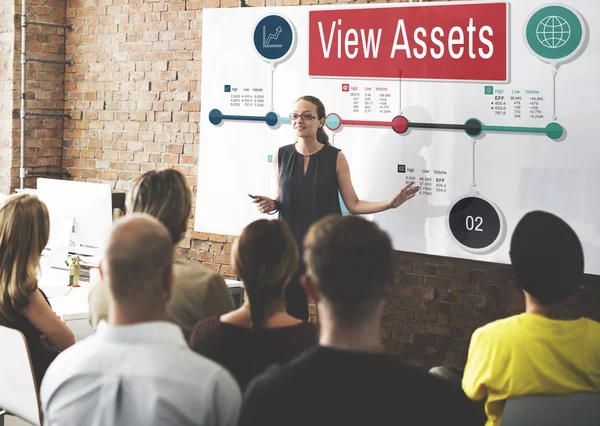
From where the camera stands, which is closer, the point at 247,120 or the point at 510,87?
the point at 510,87

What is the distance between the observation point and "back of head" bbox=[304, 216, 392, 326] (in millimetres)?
1482

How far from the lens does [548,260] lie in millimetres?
2055

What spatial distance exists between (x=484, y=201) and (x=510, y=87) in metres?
0.59

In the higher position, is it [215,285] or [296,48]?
[296,48]

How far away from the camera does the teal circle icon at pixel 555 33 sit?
3715 millimetres

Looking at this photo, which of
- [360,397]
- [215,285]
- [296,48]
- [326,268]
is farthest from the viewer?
[296,48]

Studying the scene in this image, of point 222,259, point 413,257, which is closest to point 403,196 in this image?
point 413,257

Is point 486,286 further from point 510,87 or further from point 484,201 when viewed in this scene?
point 510,87

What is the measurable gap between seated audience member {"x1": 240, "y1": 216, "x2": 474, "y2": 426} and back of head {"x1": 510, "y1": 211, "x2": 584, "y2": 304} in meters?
0.70

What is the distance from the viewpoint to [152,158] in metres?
5.79

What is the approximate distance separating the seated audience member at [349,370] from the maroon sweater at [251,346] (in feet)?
1.77

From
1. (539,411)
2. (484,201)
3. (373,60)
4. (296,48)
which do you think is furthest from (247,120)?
(539,411)

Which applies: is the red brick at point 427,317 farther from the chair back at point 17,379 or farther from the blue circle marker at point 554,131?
the chair back at point 17,379

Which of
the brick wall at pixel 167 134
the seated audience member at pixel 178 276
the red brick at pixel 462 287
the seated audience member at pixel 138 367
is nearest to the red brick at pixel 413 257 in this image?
the brick wall at pixel 167 134
